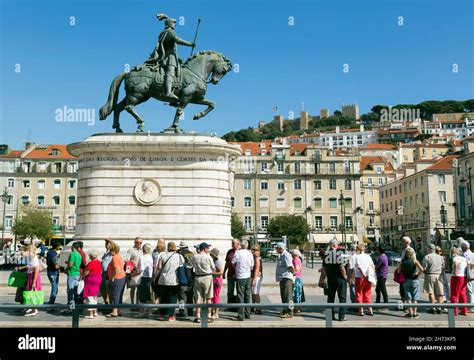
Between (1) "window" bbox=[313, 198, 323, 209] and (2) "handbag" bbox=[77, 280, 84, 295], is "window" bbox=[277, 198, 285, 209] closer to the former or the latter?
(1) "window" bbox=[313, 198, 323, 209]

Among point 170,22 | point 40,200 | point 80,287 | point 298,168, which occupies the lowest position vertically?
point 80,287

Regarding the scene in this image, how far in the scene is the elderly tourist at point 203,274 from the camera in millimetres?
12047

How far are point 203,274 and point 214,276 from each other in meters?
0.87

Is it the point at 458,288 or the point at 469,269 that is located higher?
the point at 469,269

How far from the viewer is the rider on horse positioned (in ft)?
70.0

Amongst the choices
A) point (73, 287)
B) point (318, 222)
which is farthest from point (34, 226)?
point (73, 287)

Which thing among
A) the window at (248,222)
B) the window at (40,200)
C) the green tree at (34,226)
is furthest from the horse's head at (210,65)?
the window at (40,200)

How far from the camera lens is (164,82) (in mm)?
21312

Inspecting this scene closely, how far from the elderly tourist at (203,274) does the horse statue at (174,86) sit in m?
10.4

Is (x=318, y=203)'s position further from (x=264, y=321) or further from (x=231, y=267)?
(x=264, y=321)
